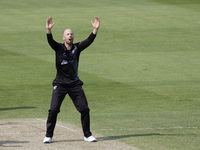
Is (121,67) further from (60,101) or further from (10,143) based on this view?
(10,143)

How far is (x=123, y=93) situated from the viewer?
19500mm

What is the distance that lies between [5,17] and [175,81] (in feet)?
61.3

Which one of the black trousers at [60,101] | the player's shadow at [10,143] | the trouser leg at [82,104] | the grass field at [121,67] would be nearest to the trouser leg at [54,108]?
the black trousers at [60,101]

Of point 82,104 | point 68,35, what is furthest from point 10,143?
point 68,35

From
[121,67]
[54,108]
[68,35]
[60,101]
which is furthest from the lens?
[121,67]

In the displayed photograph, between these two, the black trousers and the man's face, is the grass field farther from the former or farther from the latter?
the man's face

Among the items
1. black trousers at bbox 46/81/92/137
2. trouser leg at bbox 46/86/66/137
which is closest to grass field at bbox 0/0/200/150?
black trousers at bbox 46/81/92/137

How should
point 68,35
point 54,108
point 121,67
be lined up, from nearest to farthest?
point 68,35 < point 54,108 < point 121,67

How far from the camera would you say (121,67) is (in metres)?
25.3

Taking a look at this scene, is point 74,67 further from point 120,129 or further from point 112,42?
point 112,42

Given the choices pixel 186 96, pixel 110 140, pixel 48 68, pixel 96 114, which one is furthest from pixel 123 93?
pixel 110 140

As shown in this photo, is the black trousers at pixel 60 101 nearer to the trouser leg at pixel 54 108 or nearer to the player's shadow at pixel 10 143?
the trouser leg at pixel 54 108

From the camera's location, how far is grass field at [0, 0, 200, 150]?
1401cm

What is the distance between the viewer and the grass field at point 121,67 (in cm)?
1401
